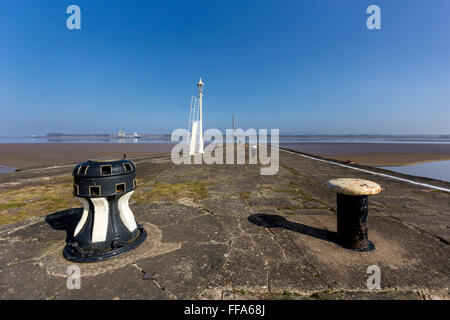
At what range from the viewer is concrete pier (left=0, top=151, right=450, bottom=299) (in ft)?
5.49

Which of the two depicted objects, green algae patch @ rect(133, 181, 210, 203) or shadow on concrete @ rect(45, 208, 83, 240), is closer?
shadow on concrete @ rect(45, 208, 83, 240)

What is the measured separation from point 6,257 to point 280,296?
2950 millimetres

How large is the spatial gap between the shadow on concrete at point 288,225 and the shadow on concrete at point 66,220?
2.70 m

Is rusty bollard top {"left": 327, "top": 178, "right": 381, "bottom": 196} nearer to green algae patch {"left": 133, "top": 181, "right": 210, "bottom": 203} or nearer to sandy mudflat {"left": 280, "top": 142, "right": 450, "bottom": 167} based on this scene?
green algae patch {"left": 133, "top": 181, "right": 210, "bottom": 203}

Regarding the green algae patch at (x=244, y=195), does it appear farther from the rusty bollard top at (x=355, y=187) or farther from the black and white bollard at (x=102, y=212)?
the black and white bollard at (x=102, y=212)

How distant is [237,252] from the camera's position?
2.25 m

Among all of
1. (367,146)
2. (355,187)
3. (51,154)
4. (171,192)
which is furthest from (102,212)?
(367,146)

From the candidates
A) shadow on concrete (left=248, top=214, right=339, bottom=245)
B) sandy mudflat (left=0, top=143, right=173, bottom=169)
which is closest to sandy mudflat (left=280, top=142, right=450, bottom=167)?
shadow on concrete (left=248, top=214, right=339, bottom=245)

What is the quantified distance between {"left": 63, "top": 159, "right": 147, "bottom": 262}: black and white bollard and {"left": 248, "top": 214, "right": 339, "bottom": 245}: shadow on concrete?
5.86 feet

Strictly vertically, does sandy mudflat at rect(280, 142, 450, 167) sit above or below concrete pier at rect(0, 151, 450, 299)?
above

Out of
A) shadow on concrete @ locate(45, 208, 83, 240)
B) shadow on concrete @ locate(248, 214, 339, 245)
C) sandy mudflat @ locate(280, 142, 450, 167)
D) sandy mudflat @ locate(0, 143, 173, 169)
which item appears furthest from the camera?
sandy mudflat @ locate(280, 142, 450, 167)

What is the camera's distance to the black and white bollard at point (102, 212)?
83.7 inches

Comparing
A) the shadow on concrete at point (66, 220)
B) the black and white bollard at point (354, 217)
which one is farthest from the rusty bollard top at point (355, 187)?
the shadow on concrete at point (66, 220)
